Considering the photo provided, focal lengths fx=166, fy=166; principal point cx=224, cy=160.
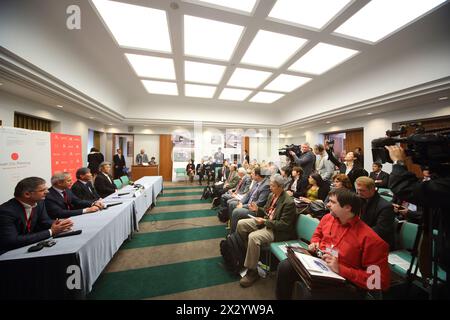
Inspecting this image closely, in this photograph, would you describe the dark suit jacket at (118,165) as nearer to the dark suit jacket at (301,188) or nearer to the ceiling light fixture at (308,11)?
the dark suit jacket at (301,188)

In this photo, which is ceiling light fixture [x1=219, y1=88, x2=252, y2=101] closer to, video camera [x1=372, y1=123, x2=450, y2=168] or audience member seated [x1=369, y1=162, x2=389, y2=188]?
audience member seated [x1=369, y1=162, x2=389, y2=188]

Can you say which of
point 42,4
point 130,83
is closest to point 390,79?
point 42,4

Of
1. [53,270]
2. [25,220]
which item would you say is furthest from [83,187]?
[53,270]

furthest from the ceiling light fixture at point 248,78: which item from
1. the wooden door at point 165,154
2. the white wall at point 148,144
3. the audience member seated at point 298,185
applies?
the white wall at point 148,144

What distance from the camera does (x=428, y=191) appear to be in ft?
3.15

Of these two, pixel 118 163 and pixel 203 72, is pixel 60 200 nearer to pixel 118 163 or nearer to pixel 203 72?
pixel 203 72

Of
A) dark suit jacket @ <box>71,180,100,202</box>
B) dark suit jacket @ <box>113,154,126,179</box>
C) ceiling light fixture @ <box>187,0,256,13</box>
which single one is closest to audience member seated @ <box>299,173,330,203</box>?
ceiling light fixture @ <box>187,0,256,13</box>

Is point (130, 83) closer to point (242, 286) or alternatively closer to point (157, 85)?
point (157, 85)

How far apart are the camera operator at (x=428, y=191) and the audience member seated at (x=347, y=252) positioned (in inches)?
10.2

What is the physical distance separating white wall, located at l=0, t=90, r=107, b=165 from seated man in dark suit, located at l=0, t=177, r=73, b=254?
10.7 ft

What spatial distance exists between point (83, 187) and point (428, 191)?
12.7 ft

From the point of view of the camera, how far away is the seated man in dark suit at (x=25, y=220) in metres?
1.31

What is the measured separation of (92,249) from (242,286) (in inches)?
61.0

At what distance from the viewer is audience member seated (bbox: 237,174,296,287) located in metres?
1.86
